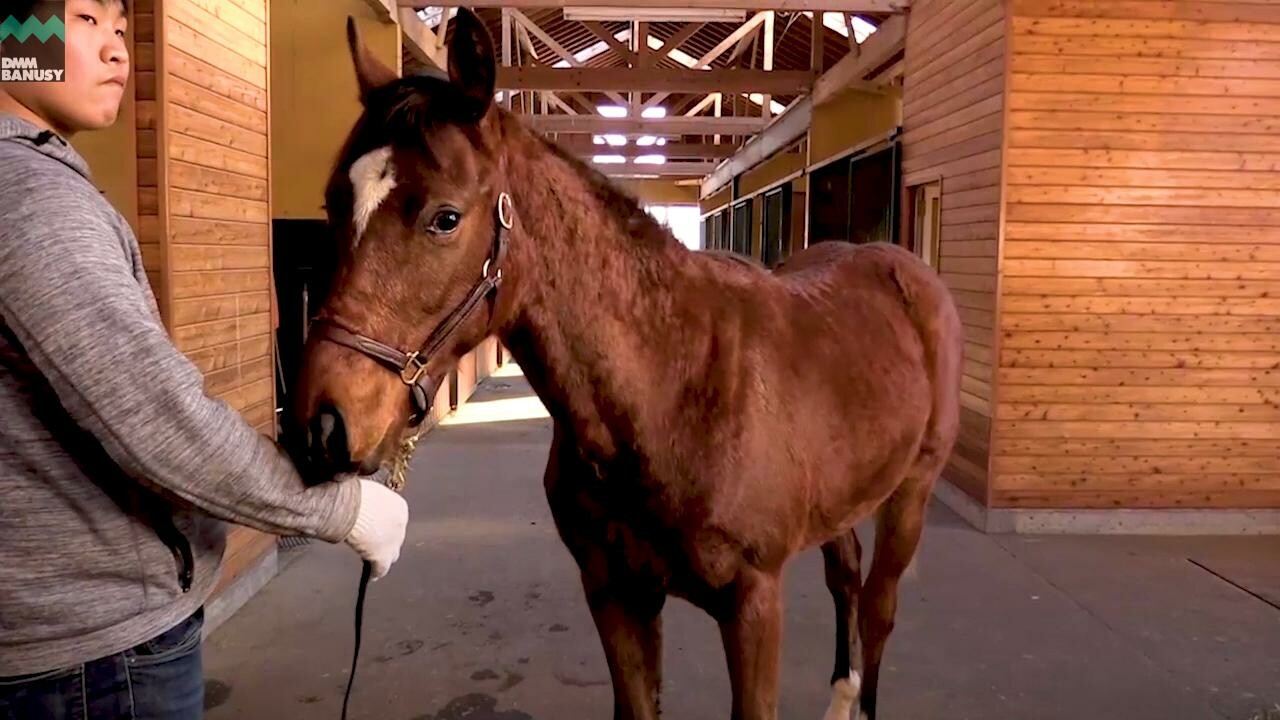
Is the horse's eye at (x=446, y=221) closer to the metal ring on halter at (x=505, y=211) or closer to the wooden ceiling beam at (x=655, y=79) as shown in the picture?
the metal ring on halter at (x=505, y=211)

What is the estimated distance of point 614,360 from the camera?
4.47 ft

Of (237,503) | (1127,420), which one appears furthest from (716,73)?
(237,503)

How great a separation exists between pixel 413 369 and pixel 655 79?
689cm

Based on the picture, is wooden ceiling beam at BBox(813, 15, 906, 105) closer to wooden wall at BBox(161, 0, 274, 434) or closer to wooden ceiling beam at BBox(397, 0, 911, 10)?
wooden ceiling beam at BBox(397, 0, 911, 10)

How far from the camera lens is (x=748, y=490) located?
1442 millimetres

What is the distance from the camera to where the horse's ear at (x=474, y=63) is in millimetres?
1081

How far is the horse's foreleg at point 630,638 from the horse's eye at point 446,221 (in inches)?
30.2

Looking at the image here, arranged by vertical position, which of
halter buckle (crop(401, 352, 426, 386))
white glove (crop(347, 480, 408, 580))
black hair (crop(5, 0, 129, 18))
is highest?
black hair (crop(5, 0, 129, 18))

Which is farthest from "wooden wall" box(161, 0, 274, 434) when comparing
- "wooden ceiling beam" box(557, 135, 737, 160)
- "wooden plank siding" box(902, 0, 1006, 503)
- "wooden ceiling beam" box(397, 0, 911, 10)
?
"wooden ceiling beam" box(557, 135, 737, 160)

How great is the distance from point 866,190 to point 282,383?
415cm

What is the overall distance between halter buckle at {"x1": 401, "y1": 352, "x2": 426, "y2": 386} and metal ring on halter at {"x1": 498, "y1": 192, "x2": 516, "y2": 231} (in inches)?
8.9

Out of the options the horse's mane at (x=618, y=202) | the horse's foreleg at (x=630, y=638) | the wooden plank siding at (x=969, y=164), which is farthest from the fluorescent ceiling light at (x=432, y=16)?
the horse's foreleg at (x=630, y=638)

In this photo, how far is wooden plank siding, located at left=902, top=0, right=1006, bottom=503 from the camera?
169 inches

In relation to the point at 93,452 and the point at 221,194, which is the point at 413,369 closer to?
the point at 93,452
